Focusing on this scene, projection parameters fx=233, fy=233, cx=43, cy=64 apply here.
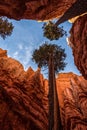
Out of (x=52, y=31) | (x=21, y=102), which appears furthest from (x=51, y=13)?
(x=21, y=102)

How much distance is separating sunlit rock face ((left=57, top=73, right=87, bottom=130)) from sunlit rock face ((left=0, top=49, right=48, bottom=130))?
64.4 inches

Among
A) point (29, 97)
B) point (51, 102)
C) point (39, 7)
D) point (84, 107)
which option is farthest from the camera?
point (29, 97)

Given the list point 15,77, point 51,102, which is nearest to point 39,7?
point 15,77

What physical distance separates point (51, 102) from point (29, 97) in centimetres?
1052

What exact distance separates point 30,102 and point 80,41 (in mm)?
7536

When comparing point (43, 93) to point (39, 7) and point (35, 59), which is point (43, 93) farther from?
point (39, 7)

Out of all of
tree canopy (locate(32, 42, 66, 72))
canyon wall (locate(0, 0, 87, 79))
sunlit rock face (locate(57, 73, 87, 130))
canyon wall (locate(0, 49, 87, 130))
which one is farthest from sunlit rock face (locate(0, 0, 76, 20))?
sunlit rock face (locate(57, 73, 87, 130))

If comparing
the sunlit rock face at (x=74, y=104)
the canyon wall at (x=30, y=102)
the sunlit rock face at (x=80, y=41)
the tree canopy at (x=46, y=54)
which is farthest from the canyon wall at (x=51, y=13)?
the canyon wall at (x=30, y=102)

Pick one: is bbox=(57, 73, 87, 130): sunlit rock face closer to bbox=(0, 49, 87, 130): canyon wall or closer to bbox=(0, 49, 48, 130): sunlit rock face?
bbox=(0, 49, 87, 130): canyon wall

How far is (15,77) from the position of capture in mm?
20141

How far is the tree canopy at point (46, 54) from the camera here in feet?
63.2

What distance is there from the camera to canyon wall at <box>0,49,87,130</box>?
18484 millimetres

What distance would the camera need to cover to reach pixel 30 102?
757 inches

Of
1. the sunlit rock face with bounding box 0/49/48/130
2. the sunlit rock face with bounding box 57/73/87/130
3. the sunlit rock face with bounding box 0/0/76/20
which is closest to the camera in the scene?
the sunlit rock face with bounding box 0/0/76/20
